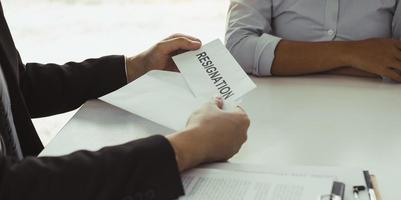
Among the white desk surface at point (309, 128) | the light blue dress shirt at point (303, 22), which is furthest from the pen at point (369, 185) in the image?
the light blue dress shirt at point (303, 22)

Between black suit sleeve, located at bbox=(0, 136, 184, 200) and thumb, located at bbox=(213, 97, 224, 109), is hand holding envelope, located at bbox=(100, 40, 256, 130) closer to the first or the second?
thumb, located at bbox=(213, 97, 224, 109)

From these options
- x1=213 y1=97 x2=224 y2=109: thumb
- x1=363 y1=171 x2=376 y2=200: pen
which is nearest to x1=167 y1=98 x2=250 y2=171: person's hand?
x1=213 y1=97 x2=224 y2=109: thumb

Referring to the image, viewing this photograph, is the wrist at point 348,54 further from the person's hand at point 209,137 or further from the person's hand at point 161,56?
the person's hand at point 209,137

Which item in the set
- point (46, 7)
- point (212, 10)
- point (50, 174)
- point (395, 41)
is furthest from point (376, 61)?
point (46, 7)

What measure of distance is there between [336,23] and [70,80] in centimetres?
65

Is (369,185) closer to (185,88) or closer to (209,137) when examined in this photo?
(209,137)

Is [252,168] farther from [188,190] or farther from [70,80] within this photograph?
[70,80]

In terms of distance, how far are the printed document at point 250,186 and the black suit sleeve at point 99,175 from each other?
36 mm

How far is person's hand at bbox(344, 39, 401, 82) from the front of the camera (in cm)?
120

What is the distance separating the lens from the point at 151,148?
28.8 inches

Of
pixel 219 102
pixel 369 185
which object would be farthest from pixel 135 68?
pixel 369 185

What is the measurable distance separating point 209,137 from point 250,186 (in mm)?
105

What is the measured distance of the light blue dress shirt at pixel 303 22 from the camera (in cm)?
131

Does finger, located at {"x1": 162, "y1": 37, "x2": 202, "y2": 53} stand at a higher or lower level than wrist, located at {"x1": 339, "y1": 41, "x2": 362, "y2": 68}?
higher
